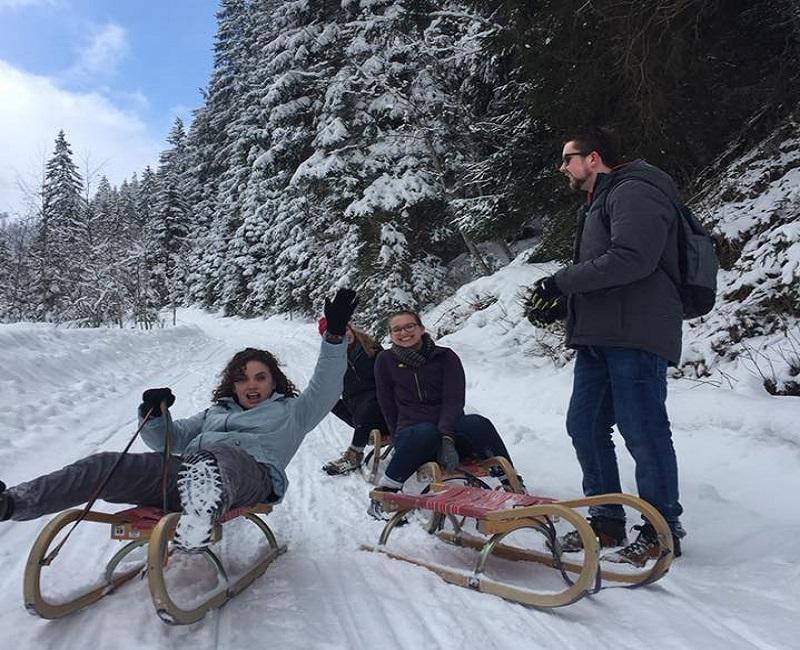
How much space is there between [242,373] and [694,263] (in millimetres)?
2353

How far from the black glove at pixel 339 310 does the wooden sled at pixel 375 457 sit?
1940mm

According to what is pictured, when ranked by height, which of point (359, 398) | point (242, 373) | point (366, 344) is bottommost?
point (359, 398)

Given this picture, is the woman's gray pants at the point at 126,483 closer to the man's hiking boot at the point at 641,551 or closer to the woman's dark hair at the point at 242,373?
the woman's dark hair at the point at 242,373

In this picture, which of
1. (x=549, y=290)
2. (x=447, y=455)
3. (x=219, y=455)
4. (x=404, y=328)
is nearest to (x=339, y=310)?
(x=219, y=455)

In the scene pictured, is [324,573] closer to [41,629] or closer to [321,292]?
[41,629]

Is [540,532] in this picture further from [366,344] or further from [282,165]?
[282,165]

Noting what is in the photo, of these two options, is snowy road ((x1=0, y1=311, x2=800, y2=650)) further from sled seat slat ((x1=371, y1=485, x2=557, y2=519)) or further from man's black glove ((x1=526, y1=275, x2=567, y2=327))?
man's black glove ((x1=526, y1=275, x2=567, y2=327))

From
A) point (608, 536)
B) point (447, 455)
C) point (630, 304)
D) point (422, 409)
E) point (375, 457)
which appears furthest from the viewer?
point (375, 457)

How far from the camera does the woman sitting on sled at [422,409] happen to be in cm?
360

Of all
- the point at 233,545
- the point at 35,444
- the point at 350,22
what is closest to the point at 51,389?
the point at 35,444

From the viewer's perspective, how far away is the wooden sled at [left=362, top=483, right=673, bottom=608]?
6.78 feet

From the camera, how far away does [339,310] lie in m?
2.86

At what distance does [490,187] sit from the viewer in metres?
10.6

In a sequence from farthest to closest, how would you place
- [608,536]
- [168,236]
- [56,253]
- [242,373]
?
[168,236] → [56,253] → [242,373] → [608,536]
